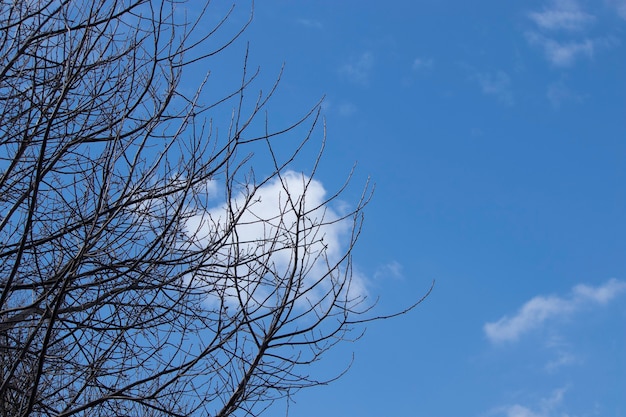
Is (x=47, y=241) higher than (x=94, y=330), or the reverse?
(x=47, y=241)

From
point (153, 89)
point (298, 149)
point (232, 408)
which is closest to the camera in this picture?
point (232, 408)

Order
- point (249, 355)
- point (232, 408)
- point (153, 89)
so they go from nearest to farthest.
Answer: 1. point (232, 408)
2. point (249, 355)
3. point (153, 89)

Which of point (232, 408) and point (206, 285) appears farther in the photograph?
point (206, 285)

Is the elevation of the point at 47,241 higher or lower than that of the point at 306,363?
higher

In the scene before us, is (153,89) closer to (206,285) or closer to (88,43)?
(88,43)

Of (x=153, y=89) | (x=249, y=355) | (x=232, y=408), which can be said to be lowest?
(x=232, y=408)

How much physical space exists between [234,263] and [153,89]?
116cm

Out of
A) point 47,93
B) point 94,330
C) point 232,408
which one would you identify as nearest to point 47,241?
point 94,330

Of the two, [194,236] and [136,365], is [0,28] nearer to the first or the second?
[194,236]

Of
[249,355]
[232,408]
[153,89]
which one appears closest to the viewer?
[232,408]

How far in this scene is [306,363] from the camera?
362 centimetres

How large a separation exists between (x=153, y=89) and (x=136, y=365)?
1.55m

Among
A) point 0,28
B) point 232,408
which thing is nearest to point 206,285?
point 232,408

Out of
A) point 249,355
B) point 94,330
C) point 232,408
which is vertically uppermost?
point 94,330
